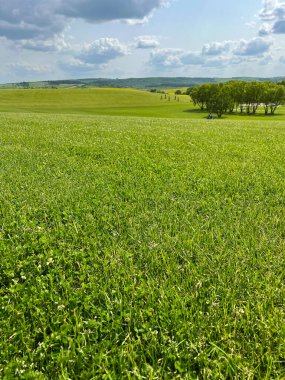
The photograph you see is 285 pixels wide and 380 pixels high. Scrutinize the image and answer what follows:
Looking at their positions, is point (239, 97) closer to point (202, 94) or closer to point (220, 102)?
point (202, 94)

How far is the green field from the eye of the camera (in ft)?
8.84

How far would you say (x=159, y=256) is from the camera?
4.21 meters

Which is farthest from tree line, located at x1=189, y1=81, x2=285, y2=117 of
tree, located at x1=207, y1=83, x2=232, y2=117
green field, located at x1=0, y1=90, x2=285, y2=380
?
green field, located at x1=0, y1=90, x2=285, y2=380

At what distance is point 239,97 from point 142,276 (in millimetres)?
113139

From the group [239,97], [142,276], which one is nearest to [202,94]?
[239,97]

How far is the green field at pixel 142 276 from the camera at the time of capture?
269cm

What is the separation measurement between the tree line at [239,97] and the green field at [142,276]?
95570 mm

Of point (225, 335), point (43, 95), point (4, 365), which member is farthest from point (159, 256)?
point (43, 95)

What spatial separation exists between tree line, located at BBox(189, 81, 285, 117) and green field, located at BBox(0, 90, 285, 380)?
9557cm

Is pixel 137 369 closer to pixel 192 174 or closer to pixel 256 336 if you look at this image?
pixel 256 336

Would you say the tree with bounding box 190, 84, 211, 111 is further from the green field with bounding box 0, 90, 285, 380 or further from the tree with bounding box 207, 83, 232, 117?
the green field with bounding box 0, 90, 285, 380

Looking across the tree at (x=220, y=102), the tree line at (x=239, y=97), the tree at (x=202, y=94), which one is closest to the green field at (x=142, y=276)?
the tree at (x=220, y=102)

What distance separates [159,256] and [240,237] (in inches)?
55.7

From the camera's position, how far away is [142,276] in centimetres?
386
